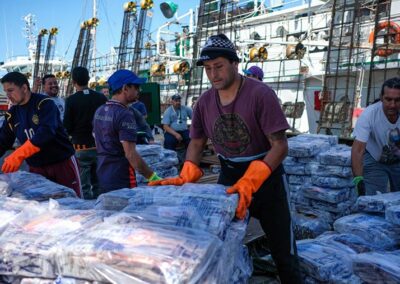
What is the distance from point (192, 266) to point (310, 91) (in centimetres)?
1434

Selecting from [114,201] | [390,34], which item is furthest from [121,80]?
[390,34]

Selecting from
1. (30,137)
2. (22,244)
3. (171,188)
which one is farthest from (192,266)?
(30,137)

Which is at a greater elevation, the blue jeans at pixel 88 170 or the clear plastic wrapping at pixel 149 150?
the clear plastic wrapping at pixel 149 150

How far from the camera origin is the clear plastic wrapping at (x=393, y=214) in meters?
2.79

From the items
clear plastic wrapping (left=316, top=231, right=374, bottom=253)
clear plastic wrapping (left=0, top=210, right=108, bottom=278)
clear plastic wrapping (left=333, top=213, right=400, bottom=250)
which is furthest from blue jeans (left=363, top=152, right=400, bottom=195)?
clear plastic wrapping (left=0, top=210, right=108, bottom=278)

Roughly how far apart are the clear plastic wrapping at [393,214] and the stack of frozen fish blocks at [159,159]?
12.2ft

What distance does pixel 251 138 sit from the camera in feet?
8.05

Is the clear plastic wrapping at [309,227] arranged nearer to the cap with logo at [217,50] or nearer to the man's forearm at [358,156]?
the man's forearm at [358,156]

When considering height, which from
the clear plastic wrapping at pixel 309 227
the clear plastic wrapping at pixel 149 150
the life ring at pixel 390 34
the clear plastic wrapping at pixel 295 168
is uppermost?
the life ring at pixel 390 34

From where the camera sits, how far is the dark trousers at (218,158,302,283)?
242 cm

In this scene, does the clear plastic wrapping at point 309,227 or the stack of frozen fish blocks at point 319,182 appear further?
the stack of frozen fish blocks at point 319,182

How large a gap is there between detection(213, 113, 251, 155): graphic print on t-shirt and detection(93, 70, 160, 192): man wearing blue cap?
969 mm

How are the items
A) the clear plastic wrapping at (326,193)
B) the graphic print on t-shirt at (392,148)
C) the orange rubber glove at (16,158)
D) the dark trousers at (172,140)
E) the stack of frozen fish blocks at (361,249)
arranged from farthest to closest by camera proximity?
1. the dark trousers at (172,140)
2. the clear plastic wrapping at (326,193)
3. the graphic print on t-shirt at (392,148)
4. the orange rubber glove at (16,158)
5. the stack of frozen fish blocks at (361,249)

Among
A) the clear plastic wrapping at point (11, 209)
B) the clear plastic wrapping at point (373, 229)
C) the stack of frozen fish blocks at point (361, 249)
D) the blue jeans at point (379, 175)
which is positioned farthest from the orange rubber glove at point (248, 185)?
Answer: the blue jeans at point (379, 175)
